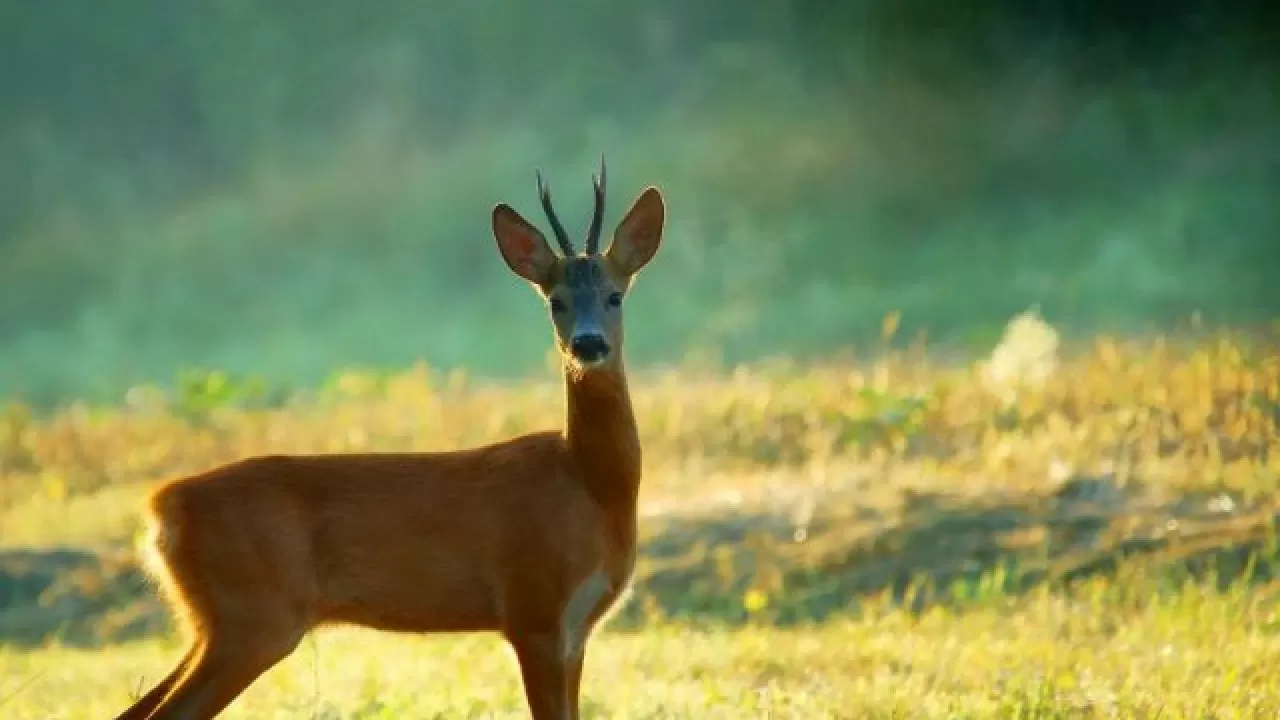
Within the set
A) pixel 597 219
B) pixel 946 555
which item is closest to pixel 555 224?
pixel 597 219

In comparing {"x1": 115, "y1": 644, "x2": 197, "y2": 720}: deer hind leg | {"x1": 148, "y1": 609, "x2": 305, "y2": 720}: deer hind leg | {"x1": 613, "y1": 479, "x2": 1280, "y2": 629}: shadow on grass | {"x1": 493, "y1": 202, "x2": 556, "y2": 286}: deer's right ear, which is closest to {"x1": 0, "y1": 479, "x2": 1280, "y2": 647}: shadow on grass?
{"x1": 613, "y1": 479, "x2": 1280, "y2": 629}: shadow on grass

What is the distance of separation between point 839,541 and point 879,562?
0.43 metres

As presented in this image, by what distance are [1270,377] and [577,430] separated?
385 inches

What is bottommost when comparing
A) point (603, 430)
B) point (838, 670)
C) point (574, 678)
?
point (838, 670)

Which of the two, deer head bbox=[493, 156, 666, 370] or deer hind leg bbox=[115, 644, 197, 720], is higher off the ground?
deer head bbox=[493, 156, 666, 370]

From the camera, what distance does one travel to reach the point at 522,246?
914 cm

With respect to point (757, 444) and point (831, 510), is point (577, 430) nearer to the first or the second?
point (831, 510)

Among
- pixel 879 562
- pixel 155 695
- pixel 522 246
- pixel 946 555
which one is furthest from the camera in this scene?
pixel 879 562

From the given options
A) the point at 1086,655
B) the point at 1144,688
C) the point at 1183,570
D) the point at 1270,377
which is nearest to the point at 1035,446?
the point at 1270,377

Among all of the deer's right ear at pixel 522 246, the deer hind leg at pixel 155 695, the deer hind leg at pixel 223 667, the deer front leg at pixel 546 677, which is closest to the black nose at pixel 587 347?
the deer's right ear at pixel 522 246

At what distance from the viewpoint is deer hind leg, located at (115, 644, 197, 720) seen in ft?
27.4

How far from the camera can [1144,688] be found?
1014 cm

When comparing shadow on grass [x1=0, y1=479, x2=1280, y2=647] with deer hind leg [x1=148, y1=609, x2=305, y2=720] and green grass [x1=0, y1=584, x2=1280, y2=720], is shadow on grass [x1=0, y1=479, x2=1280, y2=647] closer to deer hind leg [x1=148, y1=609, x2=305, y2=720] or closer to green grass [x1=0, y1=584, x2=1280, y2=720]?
green grass [x1=0, y1=584, x2=1280, y2=720]

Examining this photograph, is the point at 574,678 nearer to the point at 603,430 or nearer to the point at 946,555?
the point at 603,430
